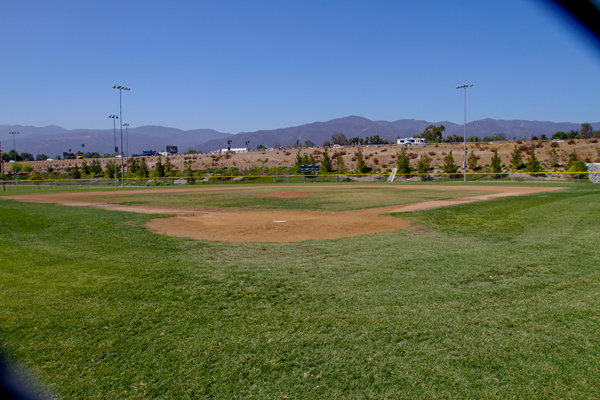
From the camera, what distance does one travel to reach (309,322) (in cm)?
410

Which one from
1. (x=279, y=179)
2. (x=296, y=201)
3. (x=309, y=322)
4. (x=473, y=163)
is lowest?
(x=309, y=322)

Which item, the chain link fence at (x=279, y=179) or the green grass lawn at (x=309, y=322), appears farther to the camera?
the chain link fence at (x=279, y=179)

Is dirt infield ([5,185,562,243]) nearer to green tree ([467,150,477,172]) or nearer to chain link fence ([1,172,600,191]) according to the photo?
chain link fence ([1,172,600,191])

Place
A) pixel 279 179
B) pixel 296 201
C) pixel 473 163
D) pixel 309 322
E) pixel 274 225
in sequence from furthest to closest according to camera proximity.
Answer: pixel 473 163 < pixel 279 179 < pixel 296 201 < pixel 274 225 < pixel 309 322

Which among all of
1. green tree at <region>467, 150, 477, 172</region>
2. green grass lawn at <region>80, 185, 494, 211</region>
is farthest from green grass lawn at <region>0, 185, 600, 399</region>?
green tree at <region>467, 150, 477, 172</region>

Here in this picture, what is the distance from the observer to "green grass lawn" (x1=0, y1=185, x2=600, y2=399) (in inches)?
115

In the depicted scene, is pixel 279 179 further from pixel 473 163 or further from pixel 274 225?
pixel 274 225

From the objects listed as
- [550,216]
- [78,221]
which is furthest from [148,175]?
[550,216]

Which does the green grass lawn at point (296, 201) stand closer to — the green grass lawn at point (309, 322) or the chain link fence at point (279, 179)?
the green grass lawn at point (309, 322)

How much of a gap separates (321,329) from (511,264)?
4.28m

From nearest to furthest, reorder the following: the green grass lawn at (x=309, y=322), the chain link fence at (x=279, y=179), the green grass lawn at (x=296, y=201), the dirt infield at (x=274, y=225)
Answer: the green grass lawn at (x=309, y=322)
the dirt infield at (x=274, y=225)
the green grass lawn at (x=296, y=201)
the chain link fence at (x=279, y=179)

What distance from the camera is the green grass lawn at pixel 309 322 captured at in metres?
2.93

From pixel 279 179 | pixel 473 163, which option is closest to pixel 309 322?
pixel 279 179

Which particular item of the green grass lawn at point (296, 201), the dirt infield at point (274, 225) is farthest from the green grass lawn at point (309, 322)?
the green grass lawn at point (296, 201)
